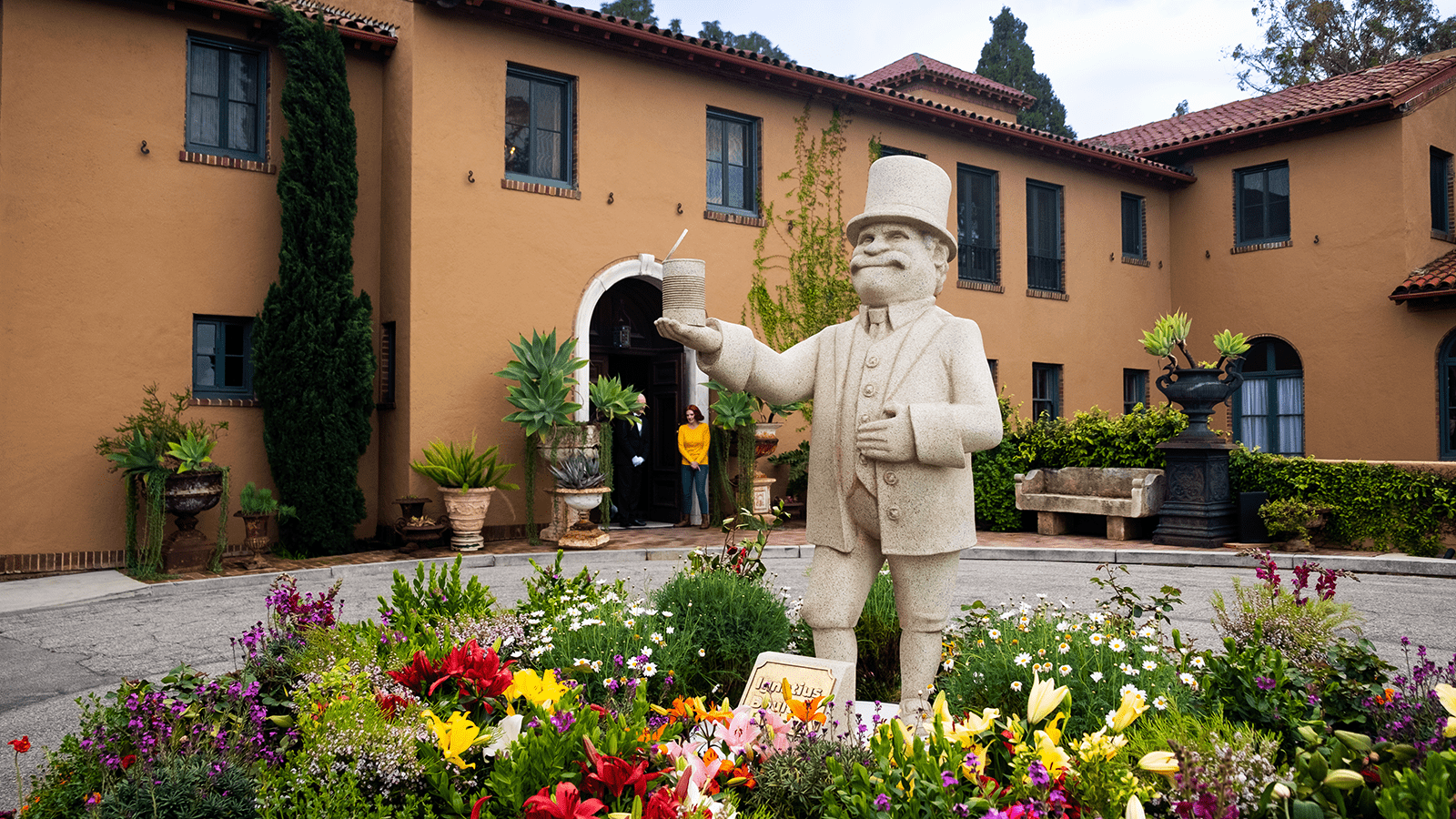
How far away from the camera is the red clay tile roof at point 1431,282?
605 inches

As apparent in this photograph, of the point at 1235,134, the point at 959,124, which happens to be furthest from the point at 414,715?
the point at 1235,134

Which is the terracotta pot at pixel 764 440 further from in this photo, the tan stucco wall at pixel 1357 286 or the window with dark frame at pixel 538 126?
the tan stucco wall at pixel 1357 286

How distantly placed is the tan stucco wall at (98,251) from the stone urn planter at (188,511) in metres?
0.72

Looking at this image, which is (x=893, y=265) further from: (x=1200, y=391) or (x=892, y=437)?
(x=1200, y=391)

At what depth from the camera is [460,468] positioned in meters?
10.8

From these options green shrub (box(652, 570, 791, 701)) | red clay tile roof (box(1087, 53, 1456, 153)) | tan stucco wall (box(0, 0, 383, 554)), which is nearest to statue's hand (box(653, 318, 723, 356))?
green shrub (box(652, 570, 791, 701))

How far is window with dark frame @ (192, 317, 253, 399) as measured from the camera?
10.9 metres

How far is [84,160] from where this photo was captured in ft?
33.2

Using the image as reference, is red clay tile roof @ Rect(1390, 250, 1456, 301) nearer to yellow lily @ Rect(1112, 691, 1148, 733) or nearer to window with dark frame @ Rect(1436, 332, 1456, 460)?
window with dark frame @ Rect(1436, 332, 1456, 460)

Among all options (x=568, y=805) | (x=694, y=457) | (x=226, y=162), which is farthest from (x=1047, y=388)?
(x=568, y=805)

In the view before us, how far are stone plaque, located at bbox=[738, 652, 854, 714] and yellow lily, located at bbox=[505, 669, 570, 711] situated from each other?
2.71ft

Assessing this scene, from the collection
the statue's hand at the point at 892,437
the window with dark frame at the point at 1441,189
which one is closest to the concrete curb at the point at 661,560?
the statue's hand at the point at 892,437

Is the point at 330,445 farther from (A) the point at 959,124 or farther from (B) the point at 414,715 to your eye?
(A) the point at 959,124

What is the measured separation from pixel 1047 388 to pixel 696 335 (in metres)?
15.9
